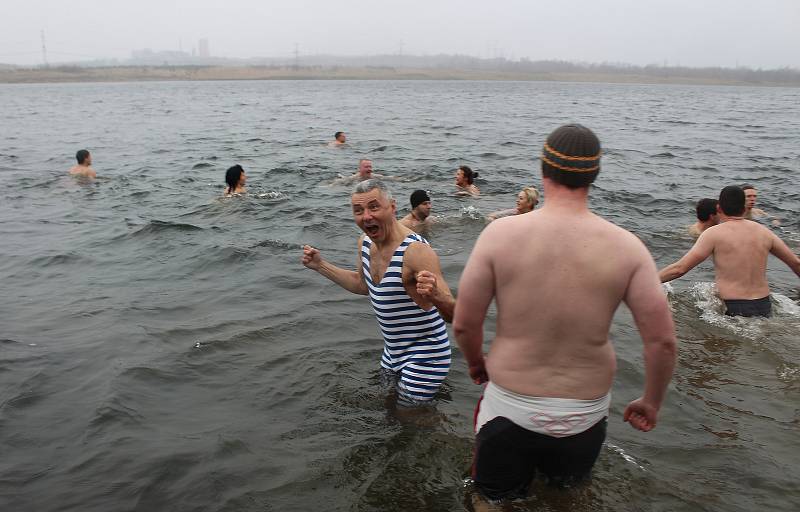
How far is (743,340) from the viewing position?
6875mm

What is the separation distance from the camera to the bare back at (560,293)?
2.63 m

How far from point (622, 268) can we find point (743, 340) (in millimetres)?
5155

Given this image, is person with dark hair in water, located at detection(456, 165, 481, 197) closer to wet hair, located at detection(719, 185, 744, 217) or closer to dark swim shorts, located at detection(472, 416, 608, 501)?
wet hair, located at detection(719, 185, 744, 217)

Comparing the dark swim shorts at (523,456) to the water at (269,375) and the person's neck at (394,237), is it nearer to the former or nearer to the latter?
the water at (269,375)

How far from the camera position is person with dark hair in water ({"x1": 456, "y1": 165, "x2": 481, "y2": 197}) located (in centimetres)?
1416

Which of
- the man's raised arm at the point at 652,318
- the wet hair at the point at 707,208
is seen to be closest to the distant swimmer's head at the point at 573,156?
the man's raised arm at the point at 652,318

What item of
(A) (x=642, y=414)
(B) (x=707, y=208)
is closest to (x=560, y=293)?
(A) (x=642, y=414)

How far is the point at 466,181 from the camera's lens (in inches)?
562

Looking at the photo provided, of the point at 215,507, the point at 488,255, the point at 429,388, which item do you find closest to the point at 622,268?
the point at 488,255

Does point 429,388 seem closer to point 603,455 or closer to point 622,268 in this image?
point 603,455

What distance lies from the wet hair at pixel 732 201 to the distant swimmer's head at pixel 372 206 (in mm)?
4367

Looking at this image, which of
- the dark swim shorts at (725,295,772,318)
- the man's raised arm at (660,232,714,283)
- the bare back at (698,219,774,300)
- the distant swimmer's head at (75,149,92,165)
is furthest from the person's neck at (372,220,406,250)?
the distant swimmer's head at (75,149,92,165)

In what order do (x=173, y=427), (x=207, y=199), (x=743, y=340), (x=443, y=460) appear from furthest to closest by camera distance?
(x=207, y=199) → (x=743, y=340) → (x=173, y=427) → (x=443, y=460)

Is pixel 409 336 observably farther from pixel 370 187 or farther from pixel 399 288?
pixel 370 187
